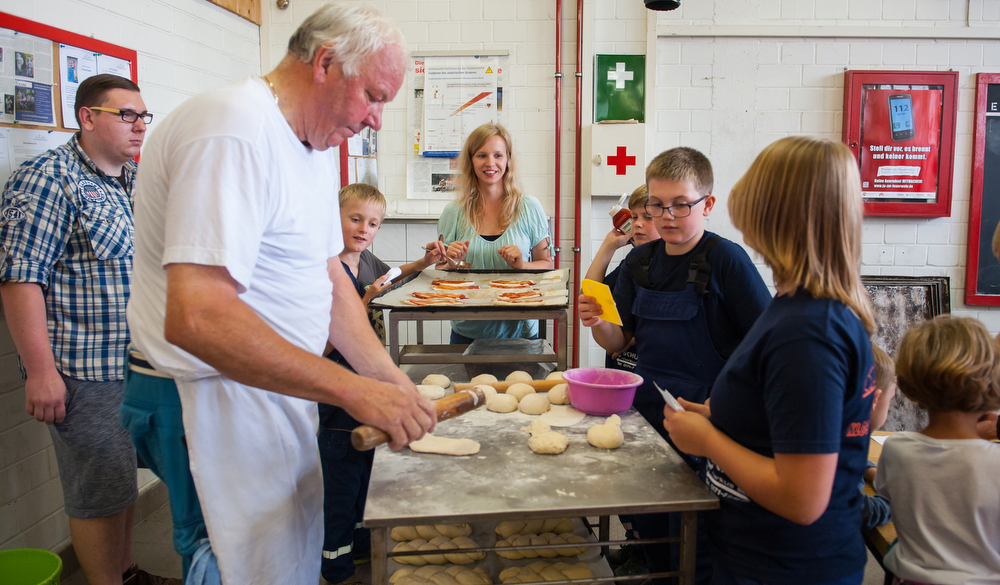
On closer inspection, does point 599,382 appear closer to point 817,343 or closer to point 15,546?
point 817,343

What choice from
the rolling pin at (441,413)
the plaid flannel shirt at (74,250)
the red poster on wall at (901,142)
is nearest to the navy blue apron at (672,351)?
the rolling pin at (441,413)

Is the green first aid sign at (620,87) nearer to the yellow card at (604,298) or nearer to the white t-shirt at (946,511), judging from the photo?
the yellow card at (604,298)

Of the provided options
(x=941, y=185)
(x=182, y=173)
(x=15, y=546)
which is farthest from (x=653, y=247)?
(x=941, y=185)

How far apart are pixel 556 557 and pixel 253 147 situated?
50.3 inches

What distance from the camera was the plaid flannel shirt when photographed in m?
1.88

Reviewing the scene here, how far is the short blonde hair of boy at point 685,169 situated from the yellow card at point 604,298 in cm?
40

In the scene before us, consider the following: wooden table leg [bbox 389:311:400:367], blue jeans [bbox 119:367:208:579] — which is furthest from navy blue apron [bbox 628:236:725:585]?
blue jeans [bbox 119:367:208:579]

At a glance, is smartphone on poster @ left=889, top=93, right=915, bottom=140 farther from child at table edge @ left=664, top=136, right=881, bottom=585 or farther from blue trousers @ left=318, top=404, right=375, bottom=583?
blue trousers @ left=318, top=404, right=375, bottom=583

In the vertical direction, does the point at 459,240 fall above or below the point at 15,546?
above

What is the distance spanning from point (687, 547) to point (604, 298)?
717 millimetres

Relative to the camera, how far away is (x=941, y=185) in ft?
12.2

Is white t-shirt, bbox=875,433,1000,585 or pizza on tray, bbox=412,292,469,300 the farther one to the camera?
pizza on tray, bbox=412,292,469,300

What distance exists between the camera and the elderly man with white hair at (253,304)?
1.00 m

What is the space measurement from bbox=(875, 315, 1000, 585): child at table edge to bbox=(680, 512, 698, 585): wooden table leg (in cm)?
47
